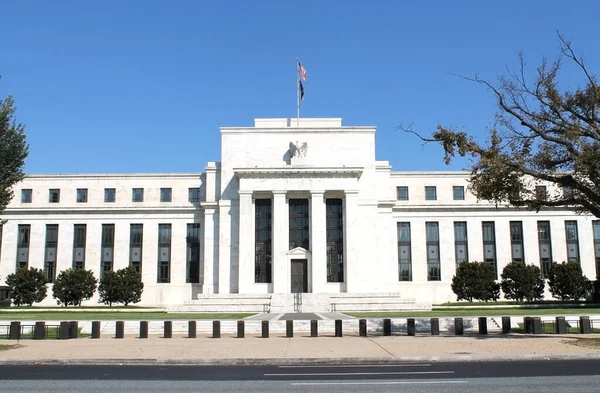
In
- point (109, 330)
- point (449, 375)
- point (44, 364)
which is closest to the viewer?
point (449, 375)

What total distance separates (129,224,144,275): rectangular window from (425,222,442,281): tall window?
32674 millimetres

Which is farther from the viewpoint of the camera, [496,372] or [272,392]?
[496,372]

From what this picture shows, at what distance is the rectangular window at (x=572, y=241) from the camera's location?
229 feet

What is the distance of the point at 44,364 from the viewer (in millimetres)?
20109

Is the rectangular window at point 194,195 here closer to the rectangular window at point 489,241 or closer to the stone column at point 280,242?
the stone column at point 280,242

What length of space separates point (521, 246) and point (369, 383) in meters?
60.4

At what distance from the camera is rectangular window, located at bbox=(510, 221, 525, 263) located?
7000cm

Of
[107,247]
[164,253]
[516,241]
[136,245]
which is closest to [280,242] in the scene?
[164,253]

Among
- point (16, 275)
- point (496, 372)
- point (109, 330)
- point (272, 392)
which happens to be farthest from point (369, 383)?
point (16, 275)

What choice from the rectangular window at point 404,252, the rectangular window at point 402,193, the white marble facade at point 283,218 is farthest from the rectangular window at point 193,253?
the rectangular window at point 402,193

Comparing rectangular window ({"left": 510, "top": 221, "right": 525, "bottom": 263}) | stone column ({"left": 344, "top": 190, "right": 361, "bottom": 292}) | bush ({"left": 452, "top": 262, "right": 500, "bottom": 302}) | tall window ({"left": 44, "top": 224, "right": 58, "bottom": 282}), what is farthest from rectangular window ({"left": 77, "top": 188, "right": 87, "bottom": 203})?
rectangular window ({"left": 510, "top": 221, "right": 525, "bottom": 263})

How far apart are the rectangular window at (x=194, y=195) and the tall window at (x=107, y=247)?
9.34 metres

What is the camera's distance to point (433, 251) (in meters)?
70.3

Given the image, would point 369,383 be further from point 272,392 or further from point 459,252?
point 459,252
